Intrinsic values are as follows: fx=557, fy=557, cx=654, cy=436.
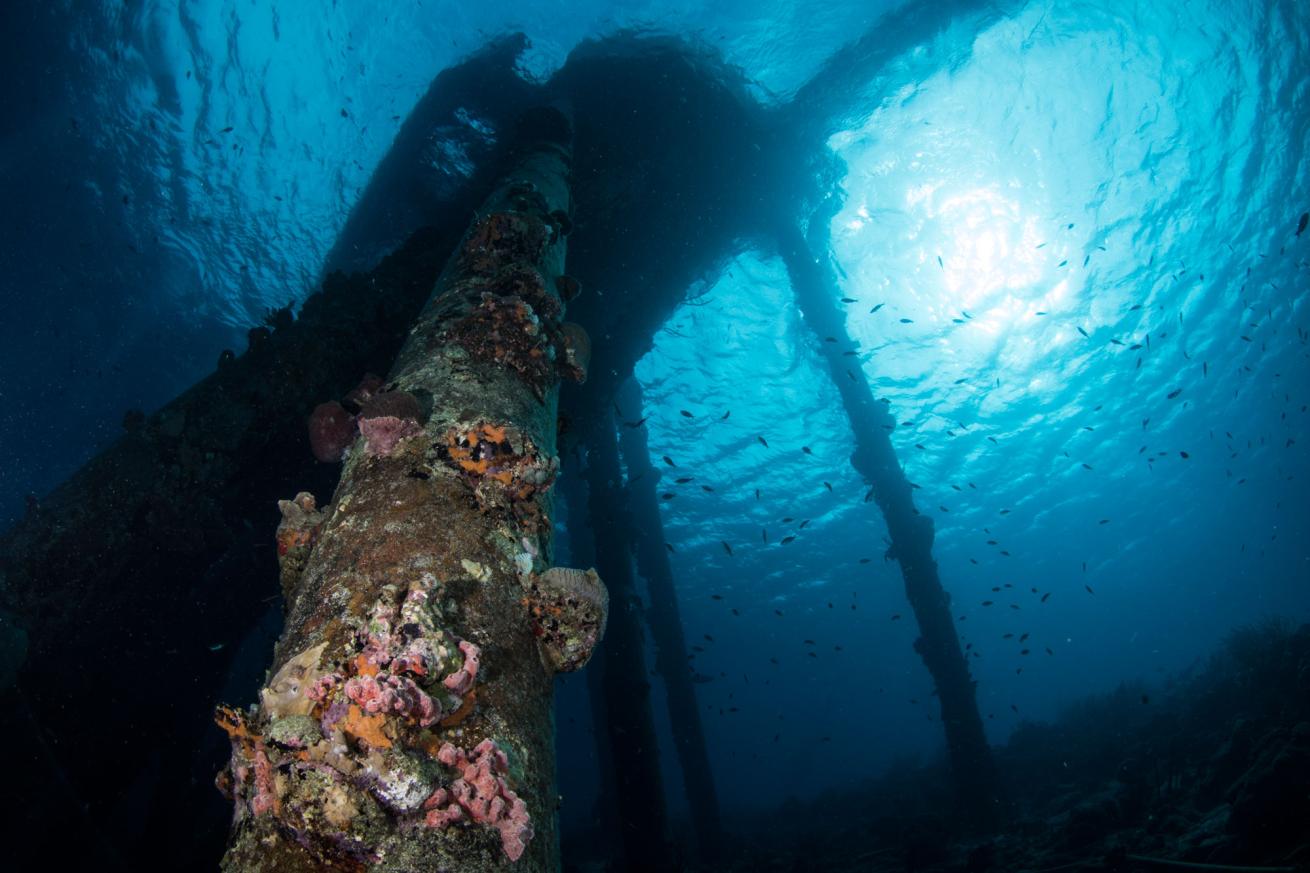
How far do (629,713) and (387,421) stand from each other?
8.00 m

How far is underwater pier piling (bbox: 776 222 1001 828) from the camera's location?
34.9 ft

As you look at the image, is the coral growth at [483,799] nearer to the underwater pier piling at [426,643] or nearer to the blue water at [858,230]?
the underwater pier piling at [426,643]

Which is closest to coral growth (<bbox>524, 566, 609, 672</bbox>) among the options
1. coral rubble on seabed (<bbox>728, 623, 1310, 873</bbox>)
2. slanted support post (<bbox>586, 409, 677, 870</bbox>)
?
slanted support post (<bbox>586, 409, 677, 870</bbox>)

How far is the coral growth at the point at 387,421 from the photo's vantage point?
2311mm

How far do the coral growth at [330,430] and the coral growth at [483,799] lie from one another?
2038 millimetres

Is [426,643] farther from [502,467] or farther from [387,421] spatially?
[387,421]

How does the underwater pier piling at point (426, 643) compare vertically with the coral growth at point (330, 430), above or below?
below

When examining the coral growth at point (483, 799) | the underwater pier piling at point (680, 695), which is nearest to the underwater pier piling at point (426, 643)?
the coral growth at point (483, 799)

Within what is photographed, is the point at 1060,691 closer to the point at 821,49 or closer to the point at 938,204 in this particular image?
the point at 938,204

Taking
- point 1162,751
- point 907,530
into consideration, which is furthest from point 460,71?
point 1162,751

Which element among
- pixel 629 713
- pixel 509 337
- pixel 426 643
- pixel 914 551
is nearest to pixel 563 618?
pixel 426 643

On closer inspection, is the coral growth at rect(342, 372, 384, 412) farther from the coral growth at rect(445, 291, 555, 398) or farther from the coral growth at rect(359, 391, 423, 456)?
the coral growth at rect(359, 391, 423, 456)

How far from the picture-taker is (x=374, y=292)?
20.4 ft

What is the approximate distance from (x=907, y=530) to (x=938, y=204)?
9664 millimetres
